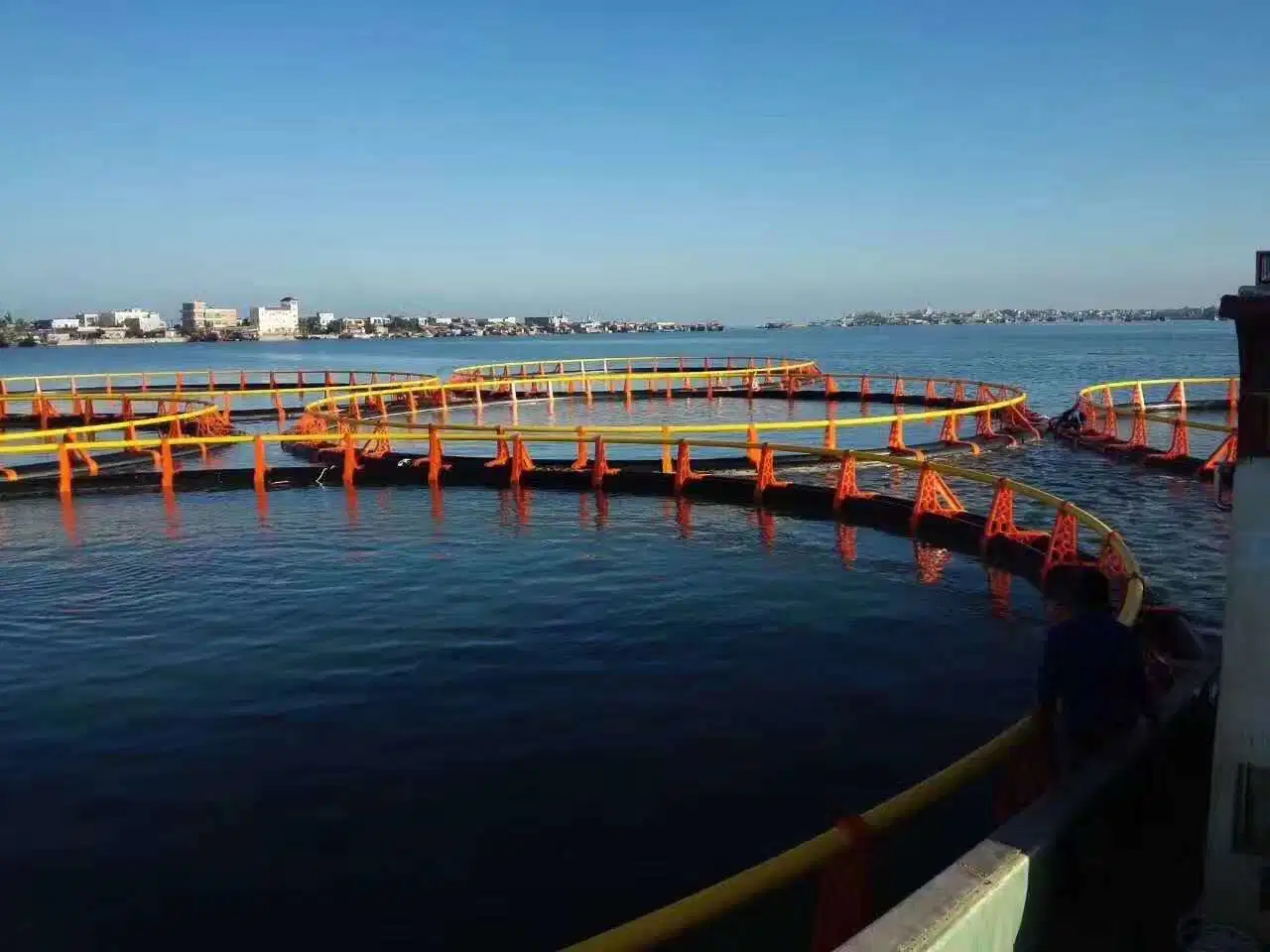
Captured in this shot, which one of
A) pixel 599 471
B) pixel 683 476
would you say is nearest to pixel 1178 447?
pixel 683 476

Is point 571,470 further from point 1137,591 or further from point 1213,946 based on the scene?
point 1213,946

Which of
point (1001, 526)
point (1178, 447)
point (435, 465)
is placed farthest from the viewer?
point (1178, 447)

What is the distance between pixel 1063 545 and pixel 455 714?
28.1ft

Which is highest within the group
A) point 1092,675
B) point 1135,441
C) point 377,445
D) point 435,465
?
point 1092,675

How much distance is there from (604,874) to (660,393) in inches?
1835

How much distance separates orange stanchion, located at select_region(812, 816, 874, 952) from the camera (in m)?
4.12

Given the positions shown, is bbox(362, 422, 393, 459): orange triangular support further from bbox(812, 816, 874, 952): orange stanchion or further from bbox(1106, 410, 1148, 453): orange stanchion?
bbox(1106, 410, 1148, 453): orange stanchion

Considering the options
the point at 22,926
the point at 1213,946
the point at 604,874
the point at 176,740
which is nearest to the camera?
the point at 1213,946

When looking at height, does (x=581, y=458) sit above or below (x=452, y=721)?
above

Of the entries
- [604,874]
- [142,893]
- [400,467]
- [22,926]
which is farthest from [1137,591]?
[400,467]

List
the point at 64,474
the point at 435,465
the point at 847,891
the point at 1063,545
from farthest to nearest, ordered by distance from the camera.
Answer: the point at 435,465 → the point at 64,474 → the point at 1063,545 → the point at 847,891

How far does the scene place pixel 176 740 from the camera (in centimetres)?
789

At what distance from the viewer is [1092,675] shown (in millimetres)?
5191

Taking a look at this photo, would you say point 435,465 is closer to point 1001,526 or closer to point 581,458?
point 581,458
